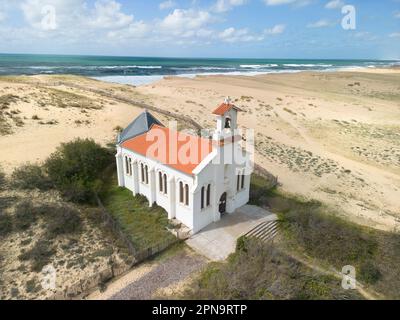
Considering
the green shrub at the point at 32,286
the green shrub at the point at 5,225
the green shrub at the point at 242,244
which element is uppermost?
the green shrub at the point at 5,225

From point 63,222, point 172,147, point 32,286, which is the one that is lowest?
point 32,286

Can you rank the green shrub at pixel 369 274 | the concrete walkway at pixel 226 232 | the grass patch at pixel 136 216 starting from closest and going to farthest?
the green shrub at pixel 369 274
the concrete walkway at pixel 226 232
the grass patch at pixel 136 216

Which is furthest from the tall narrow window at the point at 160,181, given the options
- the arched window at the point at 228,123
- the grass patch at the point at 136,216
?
the arched window at the point at 228,123

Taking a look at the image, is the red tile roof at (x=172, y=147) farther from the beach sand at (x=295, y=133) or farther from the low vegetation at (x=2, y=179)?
the beach sand at (x=295, y=133)

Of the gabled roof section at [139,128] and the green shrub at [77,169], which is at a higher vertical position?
the gabled roof section at [139,128]

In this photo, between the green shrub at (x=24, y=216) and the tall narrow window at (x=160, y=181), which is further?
the tall narrow window at (x=160, y=181)

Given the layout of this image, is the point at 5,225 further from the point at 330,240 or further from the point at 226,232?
the point at 330,240

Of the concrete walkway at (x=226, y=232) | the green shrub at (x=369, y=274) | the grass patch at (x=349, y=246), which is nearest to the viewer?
the green shrub at (x=369, y=274)

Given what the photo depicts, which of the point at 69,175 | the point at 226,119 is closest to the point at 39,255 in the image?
the point at 69,175
